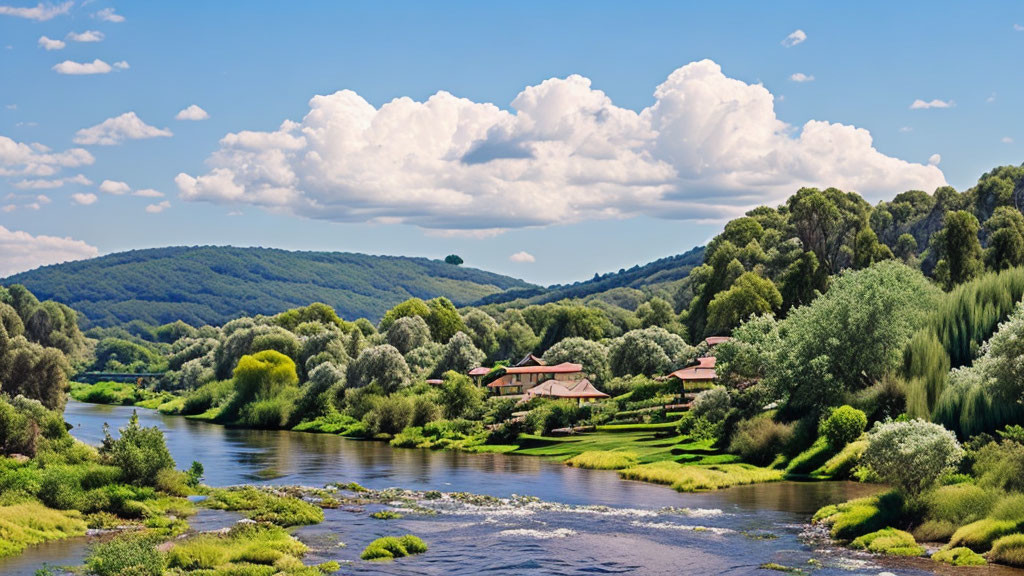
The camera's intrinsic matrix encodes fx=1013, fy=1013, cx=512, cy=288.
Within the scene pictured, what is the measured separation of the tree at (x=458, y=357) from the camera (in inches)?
5778

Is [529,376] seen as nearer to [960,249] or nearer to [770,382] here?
[960,249]

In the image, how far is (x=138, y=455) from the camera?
58625 millimetres

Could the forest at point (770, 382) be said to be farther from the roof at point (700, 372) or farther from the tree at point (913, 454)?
the roof at point (700, 372)

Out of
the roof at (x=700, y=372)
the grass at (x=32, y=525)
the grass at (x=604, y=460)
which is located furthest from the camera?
the roof at (x=700, y=372)

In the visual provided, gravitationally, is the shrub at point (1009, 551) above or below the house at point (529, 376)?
below

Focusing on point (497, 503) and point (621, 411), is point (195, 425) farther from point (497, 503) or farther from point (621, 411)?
point (497, 503)

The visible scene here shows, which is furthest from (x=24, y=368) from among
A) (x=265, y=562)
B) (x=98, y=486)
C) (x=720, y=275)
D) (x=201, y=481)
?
(x=720, y=275)

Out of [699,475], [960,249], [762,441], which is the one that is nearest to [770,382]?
[762,441]

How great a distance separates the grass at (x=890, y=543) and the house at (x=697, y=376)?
57.3m

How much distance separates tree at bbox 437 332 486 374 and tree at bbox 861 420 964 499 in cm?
9936

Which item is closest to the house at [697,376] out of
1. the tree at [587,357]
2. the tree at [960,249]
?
the tree at [587,357]

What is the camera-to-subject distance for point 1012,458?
47.8 m

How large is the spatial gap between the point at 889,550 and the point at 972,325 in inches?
957

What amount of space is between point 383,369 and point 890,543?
88247 mm
